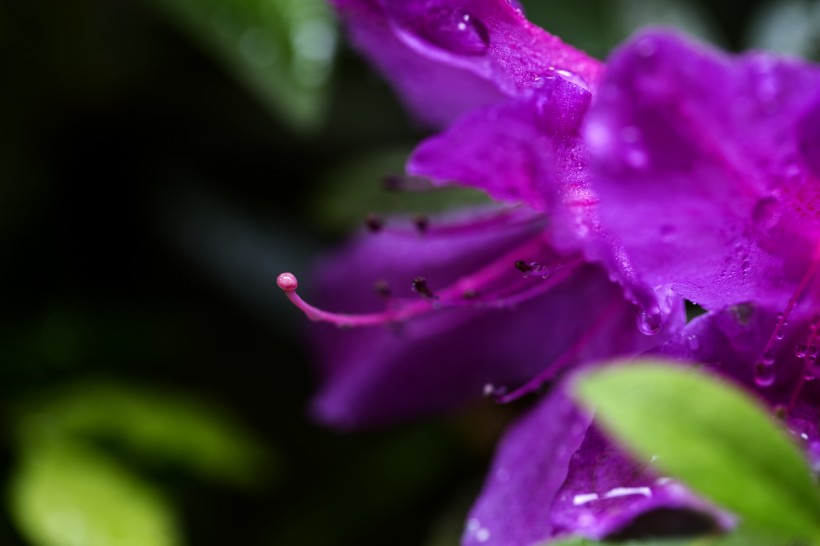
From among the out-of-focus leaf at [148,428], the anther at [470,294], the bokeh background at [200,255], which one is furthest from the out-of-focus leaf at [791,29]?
the out-of-focus leaf at [148,428]

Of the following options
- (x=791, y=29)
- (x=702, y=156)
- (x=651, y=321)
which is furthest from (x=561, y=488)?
(x=791, y=29)

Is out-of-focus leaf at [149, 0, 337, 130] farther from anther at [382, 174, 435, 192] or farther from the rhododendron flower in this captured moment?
the rhododendron flower

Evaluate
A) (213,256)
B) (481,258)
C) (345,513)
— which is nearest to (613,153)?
(481,258)

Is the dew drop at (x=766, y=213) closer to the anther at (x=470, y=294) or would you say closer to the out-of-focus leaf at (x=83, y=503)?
the anther at (x=470, y=294)

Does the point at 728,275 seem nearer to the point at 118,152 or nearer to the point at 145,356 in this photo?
the point at 145,356

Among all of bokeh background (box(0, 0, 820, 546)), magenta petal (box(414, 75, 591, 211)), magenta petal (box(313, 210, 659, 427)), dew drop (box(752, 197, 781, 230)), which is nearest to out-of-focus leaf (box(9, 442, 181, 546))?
bokeh background (box(0, 0, 820, 546))

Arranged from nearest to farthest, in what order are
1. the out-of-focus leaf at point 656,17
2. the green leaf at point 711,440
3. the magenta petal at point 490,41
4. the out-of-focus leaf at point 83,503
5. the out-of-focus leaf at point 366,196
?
1. the green leaf at point 711,440
2. the magenta petal at point 490,41
3. the out-of-focus leaf at point 83,503
4. the out-of-focus leaf at point 366,196
5. the out-of-focus leaf at point 656,17
